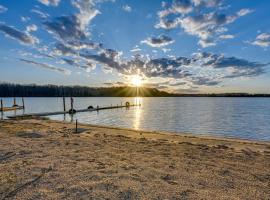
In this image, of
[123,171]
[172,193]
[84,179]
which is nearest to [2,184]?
[84,179]

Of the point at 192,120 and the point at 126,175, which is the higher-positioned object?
the point at 126,175

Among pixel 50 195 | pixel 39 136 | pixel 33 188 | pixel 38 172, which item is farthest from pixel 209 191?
pixel 39 136

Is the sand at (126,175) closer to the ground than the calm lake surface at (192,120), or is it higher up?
higher up

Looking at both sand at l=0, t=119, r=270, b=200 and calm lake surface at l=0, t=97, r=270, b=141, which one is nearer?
sand at l=0, t=119, r=270, b=200

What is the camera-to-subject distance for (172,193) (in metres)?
4.57

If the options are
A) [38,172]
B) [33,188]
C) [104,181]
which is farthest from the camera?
[38,172]

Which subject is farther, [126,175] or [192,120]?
[192,120]

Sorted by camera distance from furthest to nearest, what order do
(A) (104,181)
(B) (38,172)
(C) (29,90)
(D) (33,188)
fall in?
(C) (29,90) → (B) (38,172) → (A) (104,181) → (D) (33,188)

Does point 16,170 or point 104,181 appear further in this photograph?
point 16,170

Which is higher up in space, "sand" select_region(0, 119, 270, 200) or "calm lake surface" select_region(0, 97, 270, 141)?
"sand" select_region(0, 119, 270, 200)

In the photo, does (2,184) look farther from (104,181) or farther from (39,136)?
(39,136)

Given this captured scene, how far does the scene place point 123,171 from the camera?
6.06 m

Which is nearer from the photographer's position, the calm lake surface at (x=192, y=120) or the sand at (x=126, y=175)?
the sand at (x=126, y=175)

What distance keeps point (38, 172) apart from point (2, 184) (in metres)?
1.02
